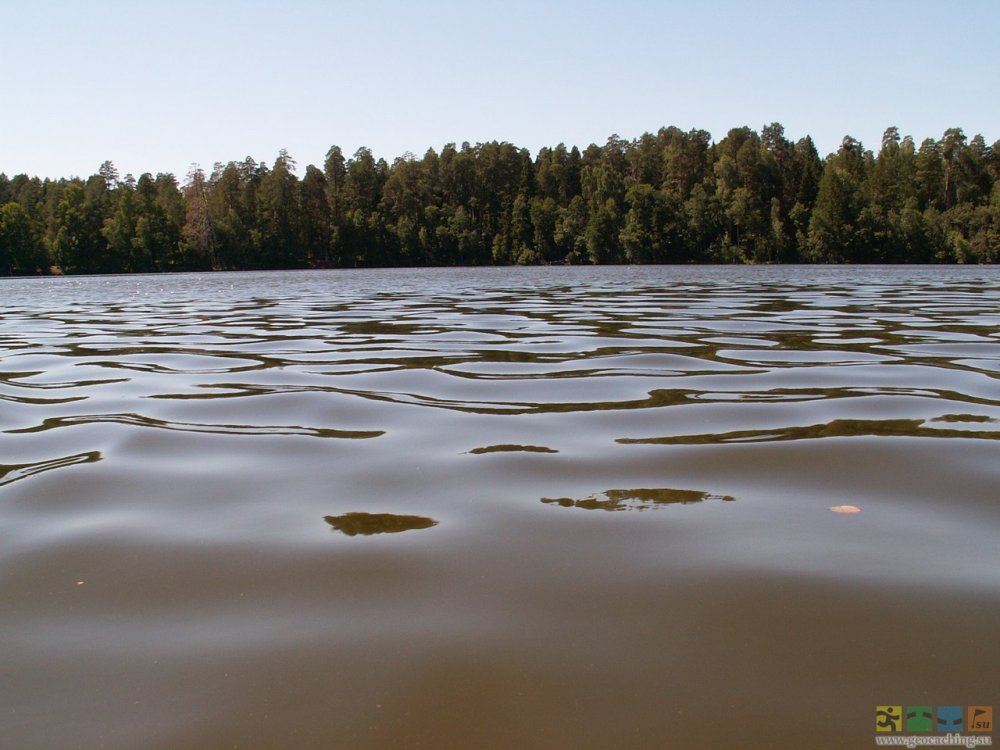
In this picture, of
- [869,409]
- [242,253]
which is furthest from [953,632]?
[242,253]

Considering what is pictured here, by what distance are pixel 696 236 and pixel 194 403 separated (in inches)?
3626

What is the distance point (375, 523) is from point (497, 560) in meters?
0.69

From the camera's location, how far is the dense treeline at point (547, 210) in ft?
275

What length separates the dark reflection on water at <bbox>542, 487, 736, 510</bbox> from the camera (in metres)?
3.54

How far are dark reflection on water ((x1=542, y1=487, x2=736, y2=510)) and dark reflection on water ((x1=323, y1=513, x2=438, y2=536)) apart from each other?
2.02ft

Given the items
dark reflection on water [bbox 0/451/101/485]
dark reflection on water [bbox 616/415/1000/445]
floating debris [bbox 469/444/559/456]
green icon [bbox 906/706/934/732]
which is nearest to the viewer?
green icon [bbox 906/706/934/732]

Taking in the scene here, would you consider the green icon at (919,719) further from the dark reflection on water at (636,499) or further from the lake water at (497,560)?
the dark reflection on water at (636,499)

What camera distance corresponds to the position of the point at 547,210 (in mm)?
104000

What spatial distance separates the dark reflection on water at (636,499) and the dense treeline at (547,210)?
265 feet

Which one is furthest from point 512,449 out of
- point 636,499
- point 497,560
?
point 497,560

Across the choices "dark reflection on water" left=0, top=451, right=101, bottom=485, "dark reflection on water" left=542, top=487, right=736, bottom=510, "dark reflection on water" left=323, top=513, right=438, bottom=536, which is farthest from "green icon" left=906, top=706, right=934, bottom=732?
"dark reflection on water" left=0, top=451, right=101, bottom=485

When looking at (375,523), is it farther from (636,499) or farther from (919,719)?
(919,719)

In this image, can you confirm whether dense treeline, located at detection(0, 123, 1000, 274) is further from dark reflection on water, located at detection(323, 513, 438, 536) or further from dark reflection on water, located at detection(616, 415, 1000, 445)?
dark reflection on water, located at detection(323, 513, 438, 536)

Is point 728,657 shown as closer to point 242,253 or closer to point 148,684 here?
point 148,684
